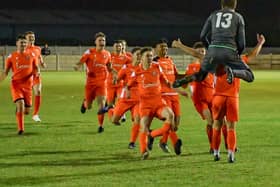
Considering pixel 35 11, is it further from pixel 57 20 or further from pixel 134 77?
pixel 134 77

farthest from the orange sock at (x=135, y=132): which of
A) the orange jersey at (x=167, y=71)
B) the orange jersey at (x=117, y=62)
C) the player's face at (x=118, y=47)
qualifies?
the orange jersey at (x=117, y=62)

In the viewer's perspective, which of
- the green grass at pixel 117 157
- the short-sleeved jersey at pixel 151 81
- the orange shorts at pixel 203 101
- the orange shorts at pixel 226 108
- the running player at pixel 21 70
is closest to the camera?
the green grass at pixel 117 157

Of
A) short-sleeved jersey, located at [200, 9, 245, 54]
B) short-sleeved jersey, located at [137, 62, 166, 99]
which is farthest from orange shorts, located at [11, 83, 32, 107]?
short-sleeved jersey, located at [200, 9, 245, 54]

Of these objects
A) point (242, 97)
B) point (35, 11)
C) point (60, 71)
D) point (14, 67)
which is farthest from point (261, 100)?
point (35, 11)

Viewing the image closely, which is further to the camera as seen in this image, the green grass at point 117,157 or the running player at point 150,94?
the running player at point 150,94

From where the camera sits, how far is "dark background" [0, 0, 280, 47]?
64.2m

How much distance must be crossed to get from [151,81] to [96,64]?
530 cm

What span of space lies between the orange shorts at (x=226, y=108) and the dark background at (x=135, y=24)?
5079 centimetres

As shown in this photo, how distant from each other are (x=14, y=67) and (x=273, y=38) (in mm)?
52324

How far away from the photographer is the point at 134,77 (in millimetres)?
12258

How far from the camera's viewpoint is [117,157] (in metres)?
11.9

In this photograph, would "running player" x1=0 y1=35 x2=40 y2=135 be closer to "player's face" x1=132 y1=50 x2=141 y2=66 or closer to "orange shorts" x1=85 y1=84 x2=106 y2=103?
"orange shorts" x1=85 y1=84 x2=106 y2=103

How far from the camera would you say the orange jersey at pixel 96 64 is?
1698 cm

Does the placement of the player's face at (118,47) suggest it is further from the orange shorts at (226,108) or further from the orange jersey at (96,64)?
the orange shorts at (226,108)
